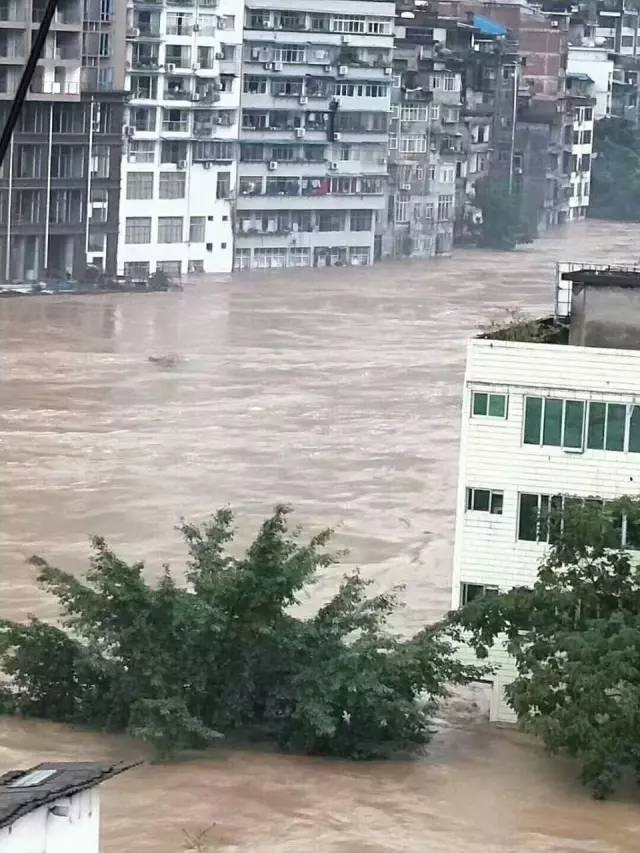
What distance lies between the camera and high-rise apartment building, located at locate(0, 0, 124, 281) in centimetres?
1970

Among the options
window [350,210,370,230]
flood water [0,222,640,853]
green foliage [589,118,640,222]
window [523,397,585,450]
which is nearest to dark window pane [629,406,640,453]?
window [523,397,585,450]

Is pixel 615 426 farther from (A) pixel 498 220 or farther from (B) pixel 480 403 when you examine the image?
(A) pixel 498 220

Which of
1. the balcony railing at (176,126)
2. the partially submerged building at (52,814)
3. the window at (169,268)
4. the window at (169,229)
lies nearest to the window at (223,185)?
the balcony railing at (176,126)

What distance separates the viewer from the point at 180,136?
2167cm

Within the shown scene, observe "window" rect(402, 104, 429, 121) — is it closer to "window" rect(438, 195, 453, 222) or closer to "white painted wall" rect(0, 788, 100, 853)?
"window" rect(438, 195, 453, 222)

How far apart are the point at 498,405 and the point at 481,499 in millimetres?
303

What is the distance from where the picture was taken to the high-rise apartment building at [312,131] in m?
22.5

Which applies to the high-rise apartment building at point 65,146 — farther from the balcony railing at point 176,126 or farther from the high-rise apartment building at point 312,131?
the high-rise apartment building at point 312,131

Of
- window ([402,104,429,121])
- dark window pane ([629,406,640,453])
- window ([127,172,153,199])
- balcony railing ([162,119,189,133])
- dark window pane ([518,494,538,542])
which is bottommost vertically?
dark window pane ([518,494,538,542])

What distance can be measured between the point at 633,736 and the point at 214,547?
1.32 m

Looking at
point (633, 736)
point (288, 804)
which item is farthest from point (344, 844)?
point (633, 736)

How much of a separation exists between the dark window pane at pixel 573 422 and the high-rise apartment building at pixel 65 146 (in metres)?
13.0

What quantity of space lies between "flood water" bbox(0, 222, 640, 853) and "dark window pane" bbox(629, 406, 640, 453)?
88 centimetres

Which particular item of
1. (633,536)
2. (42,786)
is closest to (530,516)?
(633,536)
